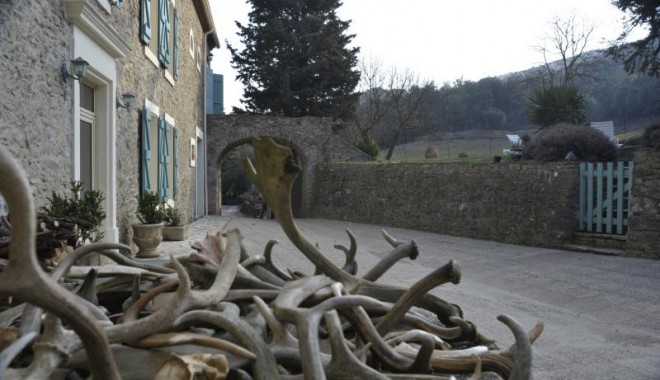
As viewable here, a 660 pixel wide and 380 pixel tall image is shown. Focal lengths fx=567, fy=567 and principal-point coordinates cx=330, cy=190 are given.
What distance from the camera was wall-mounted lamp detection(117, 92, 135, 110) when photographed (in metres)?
7.10

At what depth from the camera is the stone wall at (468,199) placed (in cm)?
1052

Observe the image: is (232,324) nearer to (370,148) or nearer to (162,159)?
(162,159)

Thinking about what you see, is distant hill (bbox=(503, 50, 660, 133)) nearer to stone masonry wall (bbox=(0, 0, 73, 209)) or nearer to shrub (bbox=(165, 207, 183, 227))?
shrub (bbox=(165, 207, 183, 227))

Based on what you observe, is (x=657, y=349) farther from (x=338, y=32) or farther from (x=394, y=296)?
(x=338, y=32)

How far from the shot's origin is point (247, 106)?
24.4 m

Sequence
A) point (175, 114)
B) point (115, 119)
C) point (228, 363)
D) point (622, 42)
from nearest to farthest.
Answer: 1. point (228, 363)
2. point (115, 119)
3. point (175, 114)
4. point (622, 42)

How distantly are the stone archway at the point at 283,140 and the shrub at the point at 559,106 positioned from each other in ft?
21.5

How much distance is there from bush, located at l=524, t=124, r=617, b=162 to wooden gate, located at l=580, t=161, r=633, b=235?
2.49ft

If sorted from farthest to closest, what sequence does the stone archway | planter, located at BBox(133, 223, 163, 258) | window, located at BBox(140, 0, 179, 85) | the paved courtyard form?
the stone archway, window, located at BBox(140, 0, 179, 85), planter, located at BBox(133, 223, 163, 258), the paved courtyard

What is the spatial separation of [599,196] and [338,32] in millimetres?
16942

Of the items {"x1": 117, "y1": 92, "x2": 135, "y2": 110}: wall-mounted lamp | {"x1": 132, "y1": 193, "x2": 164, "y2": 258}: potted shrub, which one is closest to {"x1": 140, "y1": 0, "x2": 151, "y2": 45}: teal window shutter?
{"x1": 117, "y1": 92, "x2": 135, "y2": 110}: wall-mounted lamp

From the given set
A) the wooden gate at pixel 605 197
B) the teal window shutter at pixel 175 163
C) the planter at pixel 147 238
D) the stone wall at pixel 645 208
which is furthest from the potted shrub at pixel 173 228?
the stone wall at pixel 645 208

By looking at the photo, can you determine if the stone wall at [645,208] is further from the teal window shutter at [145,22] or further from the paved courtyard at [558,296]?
the teal window shutter at [145,22]

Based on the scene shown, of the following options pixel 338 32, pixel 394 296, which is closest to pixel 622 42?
pixel 338 32
